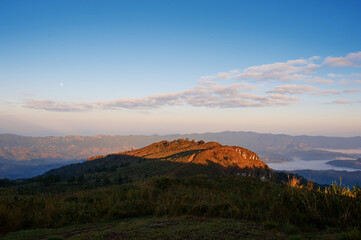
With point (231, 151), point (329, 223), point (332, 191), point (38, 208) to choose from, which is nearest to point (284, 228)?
point (329, 223)

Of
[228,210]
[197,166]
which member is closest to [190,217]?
[228,210]

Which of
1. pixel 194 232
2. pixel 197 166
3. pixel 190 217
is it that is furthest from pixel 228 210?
pixel 197 166

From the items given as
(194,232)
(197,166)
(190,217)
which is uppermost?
(194,232)

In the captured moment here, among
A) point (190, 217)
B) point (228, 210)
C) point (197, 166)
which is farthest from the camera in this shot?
point (197, 166)

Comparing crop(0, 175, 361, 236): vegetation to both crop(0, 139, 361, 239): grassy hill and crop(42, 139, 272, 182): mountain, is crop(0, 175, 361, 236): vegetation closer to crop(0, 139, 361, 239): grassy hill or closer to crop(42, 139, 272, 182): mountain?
crop(0, 139, 361, 239): grassy hill

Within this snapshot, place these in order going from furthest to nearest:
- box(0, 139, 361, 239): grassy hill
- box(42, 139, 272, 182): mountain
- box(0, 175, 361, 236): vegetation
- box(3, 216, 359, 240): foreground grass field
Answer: box(42, 139, 272, 182): mountain → box(0, 175, 361, 236): vegetation → box(0, 139, 361, 239): grassy hill → box(3, 216, 359, 240): foreground grass field

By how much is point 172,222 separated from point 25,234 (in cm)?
449

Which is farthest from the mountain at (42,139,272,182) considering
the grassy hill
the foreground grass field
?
the foreground grass field

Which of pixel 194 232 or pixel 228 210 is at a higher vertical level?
pixel 194 232

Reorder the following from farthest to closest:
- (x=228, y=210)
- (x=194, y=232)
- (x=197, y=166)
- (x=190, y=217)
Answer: (x=197, y=166) < (x=228, y=210) < (x=190, y=217) < (x=194, y=232)

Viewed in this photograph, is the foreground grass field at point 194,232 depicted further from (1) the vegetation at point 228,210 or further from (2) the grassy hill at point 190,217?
(1) the vegetation at point 228,210

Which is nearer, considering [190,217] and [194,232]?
[194,232]

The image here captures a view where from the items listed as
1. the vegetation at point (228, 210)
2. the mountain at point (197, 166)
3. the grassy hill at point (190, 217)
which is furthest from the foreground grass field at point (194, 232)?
the mountain at point (197, 166)

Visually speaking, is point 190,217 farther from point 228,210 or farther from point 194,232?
point 194,232
